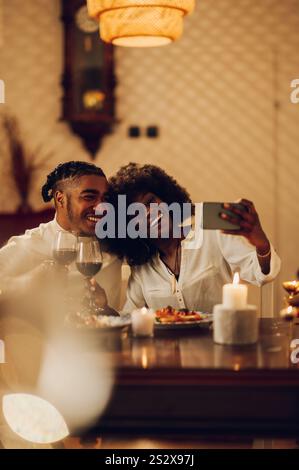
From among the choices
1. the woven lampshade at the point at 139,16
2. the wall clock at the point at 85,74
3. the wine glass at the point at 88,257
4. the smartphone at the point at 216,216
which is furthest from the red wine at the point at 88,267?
the wall clock at the point at 85,74

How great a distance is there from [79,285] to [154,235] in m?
0.34

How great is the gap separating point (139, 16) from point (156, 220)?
608 millimetres

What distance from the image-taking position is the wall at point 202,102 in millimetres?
4000

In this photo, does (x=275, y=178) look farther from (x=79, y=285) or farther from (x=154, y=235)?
(x=79, y=285)

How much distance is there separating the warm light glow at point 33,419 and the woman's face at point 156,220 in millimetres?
786

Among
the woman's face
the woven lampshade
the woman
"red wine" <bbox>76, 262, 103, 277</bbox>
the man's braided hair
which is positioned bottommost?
"red wine" <bbox>76, 262, 103, 277</bbox>

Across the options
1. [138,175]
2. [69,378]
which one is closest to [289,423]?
[69,378]

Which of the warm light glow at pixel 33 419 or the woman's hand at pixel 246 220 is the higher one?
the woman's hand at pixel 246 220

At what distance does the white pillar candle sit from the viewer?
1.45 m

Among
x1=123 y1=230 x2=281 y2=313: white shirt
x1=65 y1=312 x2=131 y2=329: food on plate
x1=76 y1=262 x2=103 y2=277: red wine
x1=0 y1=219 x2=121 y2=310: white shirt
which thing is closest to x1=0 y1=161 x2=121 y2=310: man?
x1=0 y1=219 x2=121 y2=310: white shirt

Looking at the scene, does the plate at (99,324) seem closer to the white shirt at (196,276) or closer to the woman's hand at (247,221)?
the woman's hand at (247,221)

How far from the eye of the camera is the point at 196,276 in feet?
6.81

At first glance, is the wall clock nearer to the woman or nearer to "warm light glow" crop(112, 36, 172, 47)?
"warm light glow" crop(112, 36, 172, 47)

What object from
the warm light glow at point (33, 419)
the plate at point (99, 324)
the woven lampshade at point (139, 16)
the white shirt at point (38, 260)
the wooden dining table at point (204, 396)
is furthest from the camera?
the white shirt at point (38, 260)
